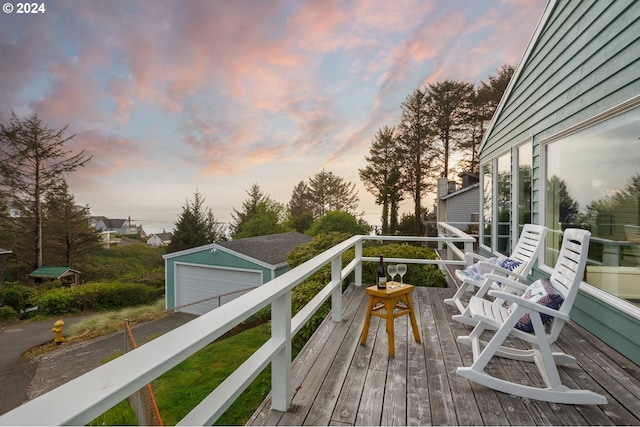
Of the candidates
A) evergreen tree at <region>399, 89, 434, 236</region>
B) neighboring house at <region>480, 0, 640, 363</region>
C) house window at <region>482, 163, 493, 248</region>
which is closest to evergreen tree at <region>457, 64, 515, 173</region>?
evergreen tree at <region>399, 89, 434, 236</region>

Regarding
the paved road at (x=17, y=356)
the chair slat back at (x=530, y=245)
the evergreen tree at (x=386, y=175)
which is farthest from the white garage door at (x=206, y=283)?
the evergreen tree at (x=386, y=175)

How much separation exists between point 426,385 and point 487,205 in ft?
17.1

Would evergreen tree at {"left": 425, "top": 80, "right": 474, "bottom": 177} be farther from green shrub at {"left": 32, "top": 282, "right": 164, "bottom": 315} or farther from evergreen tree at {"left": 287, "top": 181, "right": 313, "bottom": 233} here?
green shrub at {"left": 32, "top": 282, "right": 164, "bottom": 315}

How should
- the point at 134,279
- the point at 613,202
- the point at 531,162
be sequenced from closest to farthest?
the point at 613,202 < the point at 531,162 < the point at 134,279

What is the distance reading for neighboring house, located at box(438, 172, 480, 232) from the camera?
1497 cm

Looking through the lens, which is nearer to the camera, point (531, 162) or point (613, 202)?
point (613, 202)

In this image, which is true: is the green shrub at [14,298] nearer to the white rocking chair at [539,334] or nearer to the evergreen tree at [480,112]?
the white rocking chair at [539,334]

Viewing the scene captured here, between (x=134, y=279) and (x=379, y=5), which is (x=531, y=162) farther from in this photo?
(x=134, y=279)

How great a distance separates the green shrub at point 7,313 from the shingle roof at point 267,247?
32.3ft

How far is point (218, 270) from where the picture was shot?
1403cm

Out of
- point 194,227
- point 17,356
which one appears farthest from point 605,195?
point 194,227

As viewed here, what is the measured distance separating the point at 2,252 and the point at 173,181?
1162 centimetres

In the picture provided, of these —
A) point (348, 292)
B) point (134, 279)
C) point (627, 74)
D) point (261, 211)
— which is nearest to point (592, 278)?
point (627, 74)

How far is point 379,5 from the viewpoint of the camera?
27.2 feet
